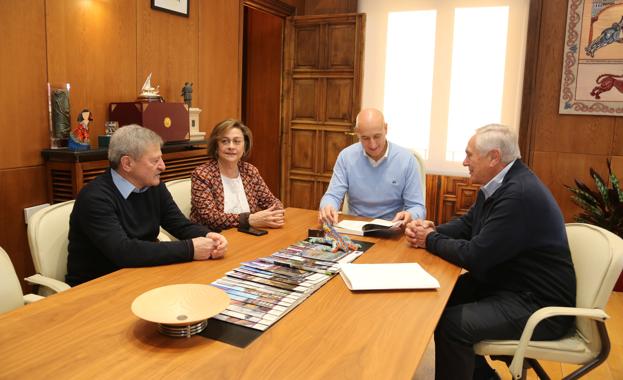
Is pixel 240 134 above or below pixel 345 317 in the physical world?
above

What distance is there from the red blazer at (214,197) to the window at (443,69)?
2.76 m

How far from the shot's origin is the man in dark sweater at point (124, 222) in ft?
6.04

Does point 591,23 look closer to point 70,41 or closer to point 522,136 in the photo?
point 522,136

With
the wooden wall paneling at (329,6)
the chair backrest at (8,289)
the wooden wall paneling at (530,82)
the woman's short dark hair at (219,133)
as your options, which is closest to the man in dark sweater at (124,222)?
the chair backrest at (8,289)

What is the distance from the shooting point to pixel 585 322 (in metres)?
1.80

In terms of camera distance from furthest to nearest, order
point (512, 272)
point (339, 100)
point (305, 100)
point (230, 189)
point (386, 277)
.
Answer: point (305, 100), point (339, 100), point (230, 189), point (512, 272), point (386, 277)

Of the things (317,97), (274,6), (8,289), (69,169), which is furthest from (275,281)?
(274,6)

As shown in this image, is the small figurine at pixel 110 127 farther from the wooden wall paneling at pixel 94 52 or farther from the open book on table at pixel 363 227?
the open book on table at pixel 363 227

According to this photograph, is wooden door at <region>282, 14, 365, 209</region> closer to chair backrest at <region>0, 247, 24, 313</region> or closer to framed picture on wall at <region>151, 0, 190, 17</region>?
framed picture on wall at <region>151, 0, 190, 17</region>

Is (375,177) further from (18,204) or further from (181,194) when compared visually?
(18,204)

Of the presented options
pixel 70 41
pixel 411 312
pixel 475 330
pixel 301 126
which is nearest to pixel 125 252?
pixel 411 312

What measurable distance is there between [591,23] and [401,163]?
2.70 meters

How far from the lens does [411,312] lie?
4.95 feet

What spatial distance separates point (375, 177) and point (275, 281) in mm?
1359
